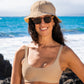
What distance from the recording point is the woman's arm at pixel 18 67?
79.7 inches

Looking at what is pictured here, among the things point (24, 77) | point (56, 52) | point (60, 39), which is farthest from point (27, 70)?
point (60, 39)

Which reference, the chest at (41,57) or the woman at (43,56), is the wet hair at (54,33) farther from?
the chest at (41,57)

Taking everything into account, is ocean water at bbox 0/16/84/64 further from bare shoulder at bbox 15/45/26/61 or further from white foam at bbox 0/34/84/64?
bare shoulder at bbox 15/45/26/61

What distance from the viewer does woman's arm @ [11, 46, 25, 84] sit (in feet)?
6.64

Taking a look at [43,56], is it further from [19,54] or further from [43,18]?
[43,18]

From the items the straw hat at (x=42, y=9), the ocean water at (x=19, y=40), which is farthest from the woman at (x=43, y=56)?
the ocean water at (x=19, y=40)

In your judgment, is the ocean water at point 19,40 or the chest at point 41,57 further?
the ocean water at point 19,40

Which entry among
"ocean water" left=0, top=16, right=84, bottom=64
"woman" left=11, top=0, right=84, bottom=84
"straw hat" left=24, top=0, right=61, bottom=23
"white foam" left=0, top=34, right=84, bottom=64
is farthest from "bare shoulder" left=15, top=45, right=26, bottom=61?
"white foam" left=0, top=34, right=84, bottom=64

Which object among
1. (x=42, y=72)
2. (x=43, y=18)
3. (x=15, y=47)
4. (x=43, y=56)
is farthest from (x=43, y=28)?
(x=15, y=47)

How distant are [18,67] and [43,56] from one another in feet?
0.74

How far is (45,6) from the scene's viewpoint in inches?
79.7

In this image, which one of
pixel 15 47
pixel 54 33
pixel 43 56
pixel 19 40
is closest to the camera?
pixel 43 56

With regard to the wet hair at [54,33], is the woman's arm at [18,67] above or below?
below

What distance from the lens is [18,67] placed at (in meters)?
2.03
